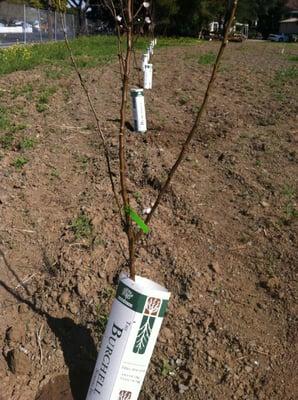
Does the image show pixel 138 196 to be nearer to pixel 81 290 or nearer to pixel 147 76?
pixel 81 290

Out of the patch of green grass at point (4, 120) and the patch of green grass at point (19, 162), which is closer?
the patch of green grass at point (19, 162)

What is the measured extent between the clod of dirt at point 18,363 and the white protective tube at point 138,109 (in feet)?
10.7

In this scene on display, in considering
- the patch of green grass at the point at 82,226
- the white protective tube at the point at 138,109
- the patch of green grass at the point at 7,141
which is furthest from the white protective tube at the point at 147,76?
the patch of green grass at the point at 82,226

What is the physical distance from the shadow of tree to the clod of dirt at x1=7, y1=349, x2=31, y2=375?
15 cm

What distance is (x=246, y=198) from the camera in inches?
156

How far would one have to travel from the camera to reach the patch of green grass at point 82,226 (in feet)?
11.1

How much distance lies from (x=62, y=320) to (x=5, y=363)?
36 centimetres

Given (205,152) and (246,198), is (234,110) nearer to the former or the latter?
(205,152)

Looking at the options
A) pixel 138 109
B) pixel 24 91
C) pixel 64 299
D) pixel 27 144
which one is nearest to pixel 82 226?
pixel 64 299

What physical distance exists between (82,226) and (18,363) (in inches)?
44.2

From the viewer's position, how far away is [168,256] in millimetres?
3195

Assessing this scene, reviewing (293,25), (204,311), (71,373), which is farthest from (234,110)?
(293,25)

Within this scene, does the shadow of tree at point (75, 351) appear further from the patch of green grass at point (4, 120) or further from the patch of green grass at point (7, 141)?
the patch of green grass at point (4, 120)

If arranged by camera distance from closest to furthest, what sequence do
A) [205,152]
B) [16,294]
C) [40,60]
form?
[16,294] < [205,152] < [40,60]
